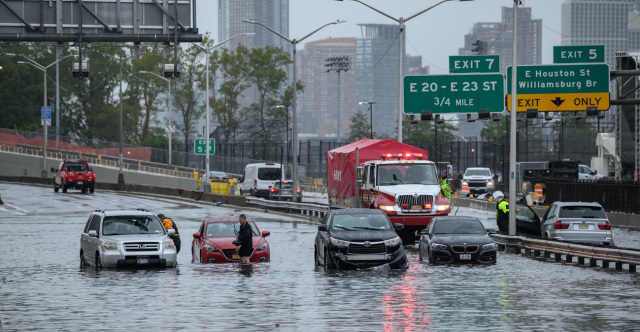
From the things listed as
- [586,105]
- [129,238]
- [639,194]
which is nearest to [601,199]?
[639,194]

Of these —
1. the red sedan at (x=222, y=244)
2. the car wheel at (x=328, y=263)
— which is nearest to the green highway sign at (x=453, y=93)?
the red sedan at (x=222, y=244)

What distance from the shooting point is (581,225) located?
3238cm

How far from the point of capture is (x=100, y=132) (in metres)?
152

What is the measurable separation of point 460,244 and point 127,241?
816cm

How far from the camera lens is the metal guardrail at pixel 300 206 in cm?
5153

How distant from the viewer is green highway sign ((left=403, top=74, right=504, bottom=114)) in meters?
48.0

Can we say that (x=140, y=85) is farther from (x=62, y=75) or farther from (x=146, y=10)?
(x=146, y=10)

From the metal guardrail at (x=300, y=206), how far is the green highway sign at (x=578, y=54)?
12.4 m

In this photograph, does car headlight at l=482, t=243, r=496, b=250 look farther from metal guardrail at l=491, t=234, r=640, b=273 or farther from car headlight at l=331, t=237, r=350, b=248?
car headlight at l=331, t=237, r=350, b=248

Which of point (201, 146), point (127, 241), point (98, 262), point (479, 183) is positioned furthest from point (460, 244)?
point (201, 146)

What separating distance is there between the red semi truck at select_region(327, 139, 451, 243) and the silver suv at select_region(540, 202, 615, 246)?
3.71 metres

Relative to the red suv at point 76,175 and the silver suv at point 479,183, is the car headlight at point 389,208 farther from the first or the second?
the red suv at point 76,175

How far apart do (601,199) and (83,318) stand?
122 feet

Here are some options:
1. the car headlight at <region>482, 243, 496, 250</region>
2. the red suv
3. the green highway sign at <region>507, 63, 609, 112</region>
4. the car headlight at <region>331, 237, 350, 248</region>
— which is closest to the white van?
the red suv
